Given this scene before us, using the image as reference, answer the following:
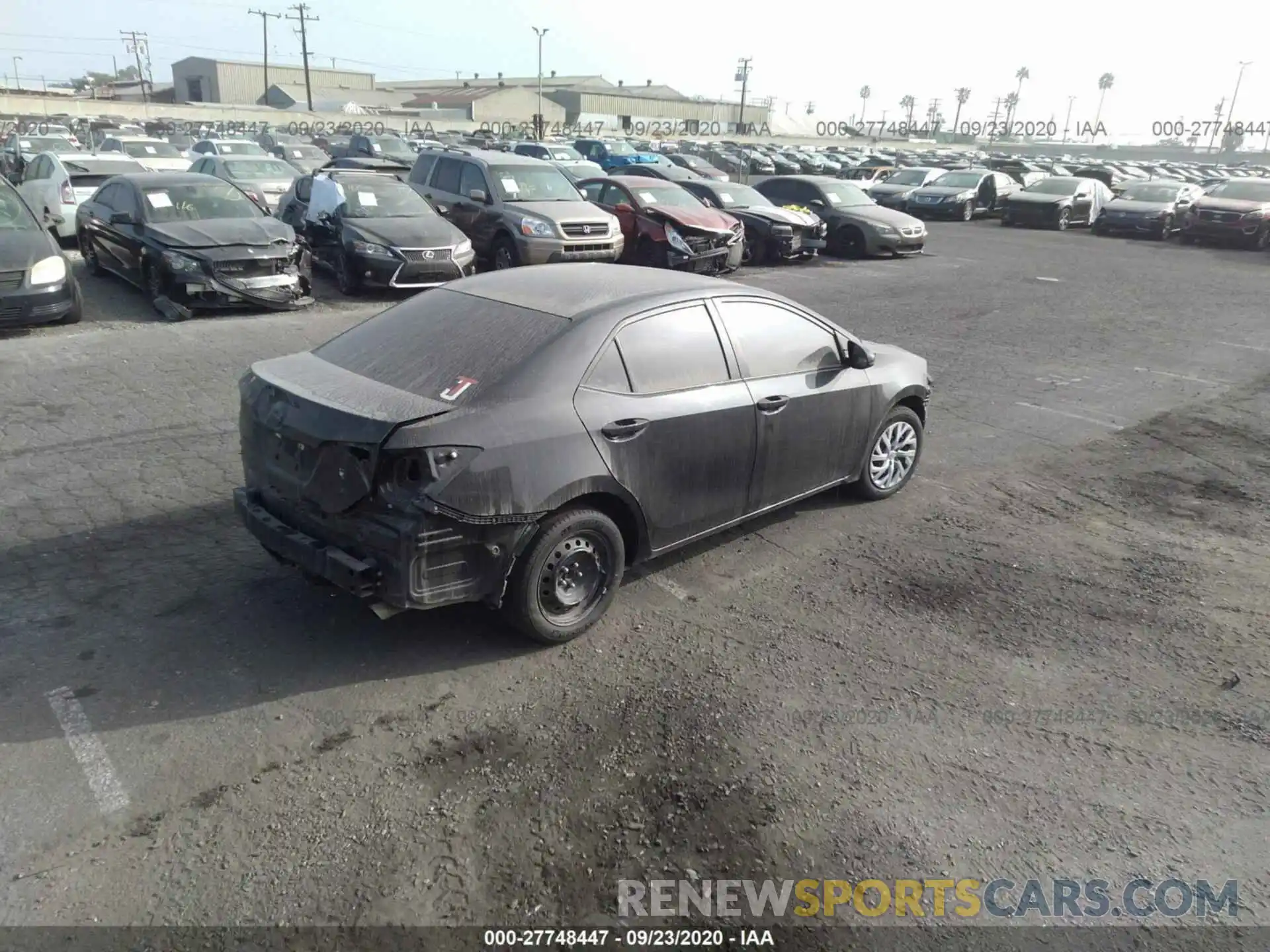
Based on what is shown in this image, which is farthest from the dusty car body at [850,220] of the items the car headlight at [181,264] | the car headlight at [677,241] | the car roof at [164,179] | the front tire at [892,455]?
the front tire at [892,455]

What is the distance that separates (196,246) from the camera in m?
10.4

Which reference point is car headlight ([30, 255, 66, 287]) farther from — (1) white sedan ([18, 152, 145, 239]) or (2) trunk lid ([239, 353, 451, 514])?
(2) trunk lid ([239, 353, 451, 514])

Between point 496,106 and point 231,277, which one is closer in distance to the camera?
point 231,277

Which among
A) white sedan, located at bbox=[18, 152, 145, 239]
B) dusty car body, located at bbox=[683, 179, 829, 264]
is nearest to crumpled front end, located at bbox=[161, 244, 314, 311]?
white sedan, located at bbox=[18, 152, 145, 239]

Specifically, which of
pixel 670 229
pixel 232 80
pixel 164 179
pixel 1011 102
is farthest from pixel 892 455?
pixel 1011 102

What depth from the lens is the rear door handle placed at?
4219 mm

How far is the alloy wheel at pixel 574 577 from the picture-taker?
13.8ft

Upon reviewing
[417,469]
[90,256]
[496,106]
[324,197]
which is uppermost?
[496,106]

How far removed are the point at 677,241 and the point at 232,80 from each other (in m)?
111

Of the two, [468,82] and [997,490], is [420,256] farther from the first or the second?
[468,82]

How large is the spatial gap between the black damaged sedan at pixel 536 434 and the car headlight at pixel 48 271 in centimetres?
661

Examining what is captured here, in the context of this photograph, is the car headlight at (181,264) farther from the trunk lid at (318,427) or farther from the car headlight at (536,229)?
the trunk lid at (318,427)

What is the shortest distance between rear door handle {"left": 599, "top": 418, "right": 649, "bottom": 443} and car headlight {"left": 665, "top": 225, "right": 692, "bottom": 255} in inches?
425

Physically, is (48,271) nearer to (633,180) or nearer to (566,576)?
(566,576)
